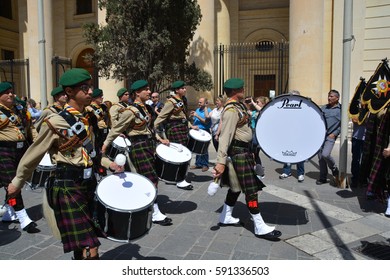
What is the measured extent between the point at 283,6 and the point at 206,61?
6.85 m

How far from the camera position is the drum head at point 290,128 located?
446cm

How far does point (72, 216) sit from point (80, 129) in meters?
0.70

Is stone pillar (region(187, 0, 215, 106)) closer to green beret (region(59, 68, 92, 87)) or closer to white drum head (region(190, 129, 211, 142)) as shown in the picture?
white drum head (region(190, 129, 211, 142))

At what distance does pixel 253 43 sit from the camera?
19484 millimetres

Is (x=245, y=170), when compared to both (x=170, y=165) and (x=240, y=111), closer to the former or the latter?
(x=240, y=111)

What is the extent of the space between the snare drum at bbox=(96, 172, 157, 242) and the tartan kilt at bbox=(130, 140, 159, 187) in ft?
5.15

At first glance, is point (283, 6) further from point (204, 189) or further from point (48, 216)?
point (48, 216)

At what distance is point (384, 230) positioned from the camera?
4770mm

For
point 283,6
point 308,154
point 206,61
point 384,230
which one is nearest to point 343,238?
point 384,230

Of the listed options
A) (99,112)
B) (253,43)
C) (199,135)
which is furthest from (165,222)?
(253,43)

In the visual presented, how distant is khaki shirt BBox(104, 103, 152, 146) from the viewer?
4.66 metres

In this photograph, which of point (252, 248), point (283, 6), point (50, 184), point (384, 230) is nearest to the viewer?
point (50, 184)

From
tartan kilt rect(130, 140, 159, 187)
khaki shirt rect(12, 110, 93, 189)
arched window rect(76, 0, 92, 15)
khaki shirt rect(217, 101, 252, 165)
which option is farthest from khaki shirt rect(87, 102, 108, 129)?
arched window rect(76, 0, 92, 15)

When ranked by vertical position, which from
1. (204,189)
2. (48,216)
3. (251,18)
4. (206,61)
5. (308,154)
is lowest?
Result: (204,189)
